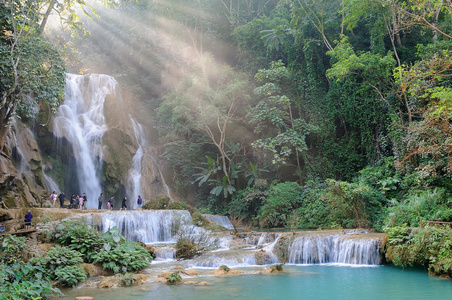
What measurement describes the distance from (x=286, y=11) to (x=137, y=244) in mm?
20930

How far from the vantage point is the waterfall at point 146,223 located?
1561cm

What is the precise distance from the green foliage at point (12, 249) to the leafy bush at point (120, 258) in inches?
73.7

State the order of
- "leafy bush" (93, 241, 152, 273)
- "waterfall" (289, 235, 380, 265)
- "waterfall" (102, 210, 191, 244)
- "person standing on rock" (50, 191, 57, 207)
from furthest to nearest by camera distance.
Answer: "person standing on rock" (50, 191, 57, 207), "waterfall" (102, 210, 191, 244), "waterfall" (289, 235, 380, 265), "leafy bush" (93, 241, 152, 273)

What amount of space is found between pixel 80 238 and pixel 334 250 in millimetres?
8225

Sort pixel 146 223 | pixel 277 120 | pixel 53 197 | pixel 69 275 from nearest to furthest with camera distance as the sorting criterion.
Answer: pixel 69 275 → pixel 146 223 → pixel 53 197 → pixel 277 120

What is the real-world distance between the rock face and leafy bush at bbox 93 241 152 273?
6373 mm

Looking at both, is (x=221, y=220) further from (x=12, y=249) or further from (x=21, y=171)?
(x=12, y=249)

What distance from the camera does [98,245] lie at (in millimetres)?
11016

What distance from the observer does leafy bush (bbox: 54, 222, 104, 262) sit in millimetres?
10742

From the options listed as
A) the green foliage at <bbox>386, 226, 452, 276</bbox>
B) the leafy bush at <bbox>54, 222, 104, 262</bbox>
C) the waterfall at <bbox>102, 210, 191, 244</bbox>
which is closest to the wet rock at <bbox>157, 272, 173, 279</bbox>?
the leafy bush at <bbox>54, 222, 104, 262</bbox>

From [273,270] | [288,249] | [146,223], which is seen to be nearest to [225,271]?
[273,270]

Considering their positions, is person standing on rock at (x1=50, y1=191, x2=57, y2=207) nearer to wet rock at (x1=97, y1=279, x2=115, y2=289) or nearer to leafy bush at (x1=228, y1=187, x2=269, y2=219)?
leafy bush at (x1=228, y1=187, x2=269, y2=219)

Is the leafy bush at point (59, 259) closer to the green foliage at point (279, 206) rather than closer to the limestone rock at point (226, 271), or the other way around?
the limestone rock at point (226, 271)

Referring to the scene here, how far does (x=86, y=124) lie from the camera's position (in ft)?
81.7
